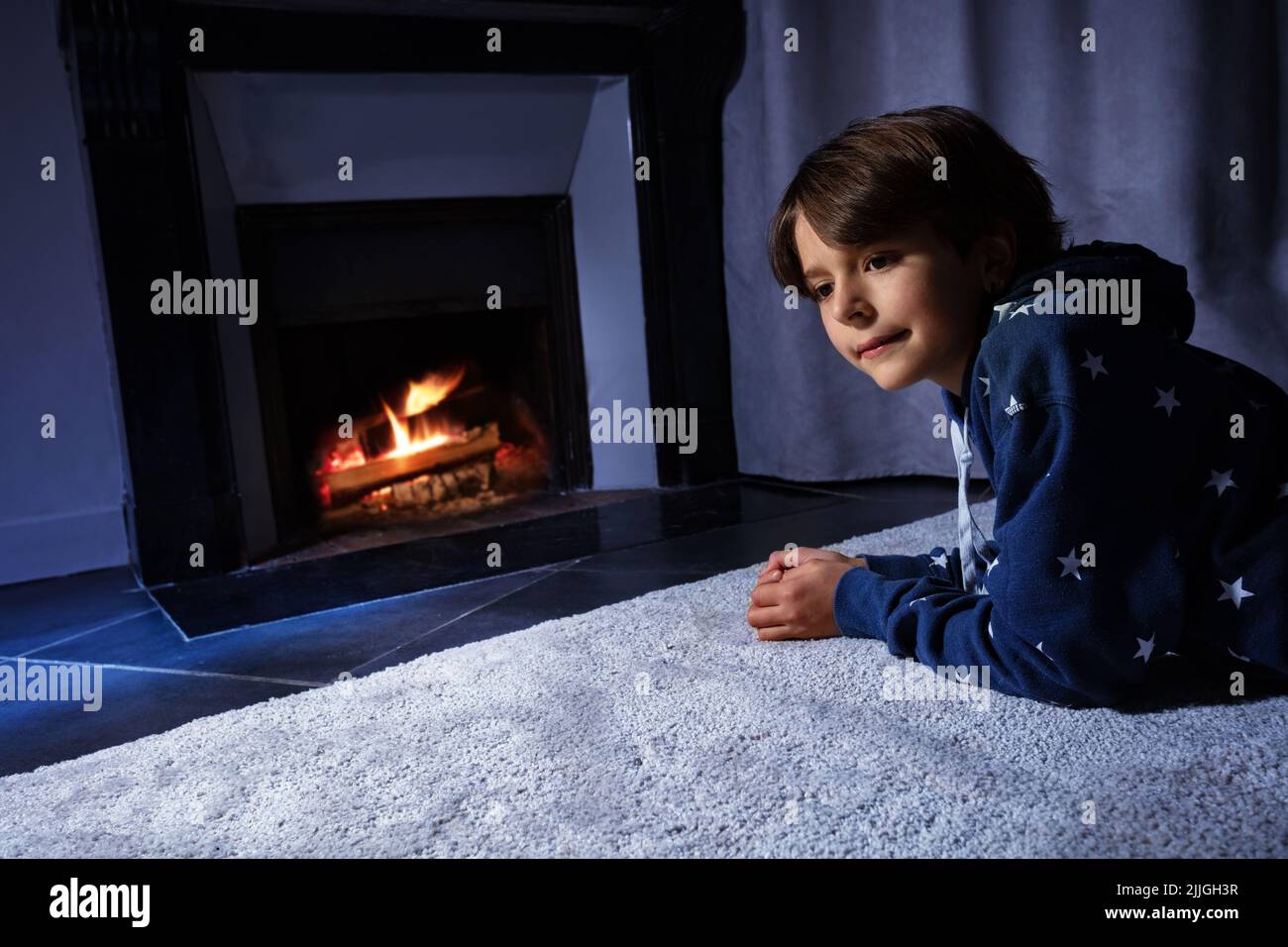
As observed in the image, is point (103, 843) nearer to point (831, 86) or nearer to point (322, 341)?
point (322, 341)

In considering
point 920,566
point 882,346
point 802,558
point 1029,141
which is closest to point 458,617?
point 802,558

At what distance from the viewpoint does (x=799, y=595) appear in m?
1.29

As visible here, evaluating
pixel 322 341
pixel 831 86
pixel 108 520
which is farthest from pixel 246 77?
pixel 831 86

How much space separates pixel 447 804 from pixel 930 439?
1.72m

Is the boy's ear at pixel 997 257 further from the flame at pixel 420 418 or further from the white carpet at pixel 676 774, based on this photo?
the flame at pixel 420 418

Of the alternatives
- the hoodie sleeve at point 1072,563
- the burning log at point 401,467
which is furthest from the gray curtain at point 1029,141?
the hoodie sleeve at point 1072,563

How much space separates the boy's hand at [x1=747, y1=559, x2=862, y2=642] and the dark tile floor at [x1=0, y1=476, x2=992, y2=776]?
41 centimetres

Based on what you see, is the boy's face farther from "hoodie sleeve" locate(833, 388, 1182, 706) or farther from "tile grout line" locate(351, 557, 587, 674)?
"tile grout line" locate(351, 557, 587, 674)

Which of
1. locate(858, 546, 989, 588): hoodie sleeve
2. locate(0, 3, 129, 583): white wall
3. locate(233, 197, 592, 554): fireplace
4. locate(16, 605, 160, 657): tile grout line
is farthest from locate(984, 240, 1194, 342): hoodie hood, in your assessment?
locate(0, 3, 129, 583): white wall

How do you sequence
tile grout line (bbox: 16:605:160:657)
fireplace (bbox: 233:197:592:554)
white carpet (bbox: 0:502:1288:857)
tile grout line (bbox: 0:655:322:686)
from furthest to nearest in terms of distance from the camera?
fireplace (bbox: 233:197:592:554) < tile grout line (bbox: 16:605:160:657) < tile grout line (bbox: 0:655:322:686) < white carpet (bbox: 0:502:1288:857)

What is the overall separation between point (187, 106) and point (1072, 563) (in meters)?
1.79

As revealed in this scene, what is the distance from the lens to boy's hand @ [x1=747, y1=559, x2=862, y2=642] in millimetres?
1284

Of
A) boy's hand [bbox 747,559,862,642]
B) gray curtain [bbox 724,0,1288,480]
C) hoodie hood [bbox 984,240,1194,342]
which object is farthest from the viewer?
gray curtain [bbox 724,0,1288,480]

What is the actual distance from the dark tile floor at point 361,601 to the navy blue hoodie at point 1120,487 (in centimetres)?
84
